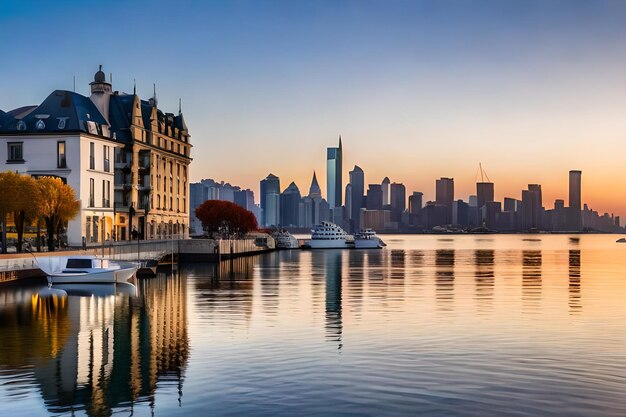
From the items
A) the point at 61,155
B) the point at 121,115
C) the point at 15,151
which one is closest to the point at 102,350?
the point at 61,155

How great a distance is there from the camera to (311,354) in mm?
33781

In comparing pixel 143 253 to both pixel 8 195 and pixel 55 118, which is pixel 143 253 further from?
pixel 55 118

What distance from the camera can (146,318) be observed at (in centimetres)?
4728

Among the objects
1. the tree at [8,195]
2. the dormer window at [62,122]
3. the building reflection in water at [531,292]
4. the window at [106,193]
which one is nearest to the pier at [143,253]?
the tree at [8,195]

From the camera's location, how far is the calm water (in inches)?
965

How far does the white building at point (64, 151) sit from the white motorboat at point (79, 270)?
3743 cm

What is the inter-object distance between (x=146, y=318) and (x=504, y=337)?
23174 mm

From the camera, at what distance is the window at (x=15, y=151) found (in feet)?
350

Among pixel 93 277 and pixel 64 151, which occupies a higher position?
pixel 64 151

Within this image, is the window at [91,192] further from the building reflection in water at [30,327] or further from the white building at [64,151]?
the building reflection in water at [30,327]

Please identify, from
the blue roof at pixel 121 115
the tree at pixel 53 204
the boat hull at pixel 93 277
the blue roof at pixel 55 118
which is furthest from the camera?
the blue roof at pixel 121 115

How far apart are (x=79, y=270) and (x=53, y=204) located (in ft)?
62.9

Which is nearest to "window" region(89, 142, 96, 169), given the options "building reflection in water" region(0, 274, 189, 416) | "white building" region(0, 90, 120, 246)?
"white building" region(0, 90, 120, 246)

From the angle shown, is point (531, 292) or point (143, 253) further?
point (143, 253)
